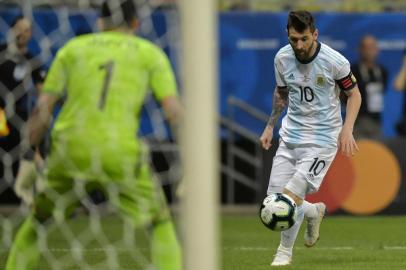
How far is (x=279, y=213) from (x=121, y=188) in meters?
2.37

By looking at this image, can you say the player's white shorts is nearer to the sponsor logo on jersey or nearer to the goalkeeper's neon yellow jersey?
the sponsor logo on jersey

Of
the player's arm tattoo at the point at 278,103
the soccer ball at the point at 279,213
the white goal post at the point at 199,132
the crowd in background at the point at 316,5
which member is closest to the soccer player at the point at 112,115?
the white goal post at the point at 199,132

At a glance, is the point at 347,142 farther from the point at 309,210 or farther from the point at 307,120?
the point at 309,210

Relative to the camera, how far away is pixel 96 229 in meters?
13.4

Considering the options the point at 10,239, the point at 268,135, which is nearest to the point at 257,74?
the point at 10,239

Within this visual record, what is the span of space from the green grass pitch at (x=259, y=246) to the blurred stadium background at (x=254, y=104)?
5 cm

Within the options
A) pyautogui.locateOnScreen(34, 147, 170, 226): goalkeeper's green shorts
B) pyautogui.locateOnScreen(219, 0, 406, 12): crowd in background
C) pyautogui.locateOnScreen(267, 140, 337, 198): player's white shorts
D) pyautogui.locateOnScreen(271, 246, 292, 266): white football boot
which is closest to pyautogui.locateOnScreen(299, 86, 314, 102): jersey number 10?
pyautogui.locateOnScreen(267, 140, 337, 198): player's white shorts

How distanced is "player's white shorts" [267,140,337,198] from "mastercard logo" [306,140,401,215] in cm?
511

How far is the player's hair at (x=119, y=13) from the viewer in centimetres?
665

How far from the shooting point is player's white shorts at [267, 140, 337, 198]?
9258 millimetres

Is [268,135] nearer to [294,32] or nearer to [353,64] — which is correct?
[294,32]

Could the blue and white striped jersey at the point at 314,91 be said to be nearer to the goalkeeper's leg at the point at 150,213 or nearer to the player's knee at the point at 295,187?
the player's knee at the point at 295,187

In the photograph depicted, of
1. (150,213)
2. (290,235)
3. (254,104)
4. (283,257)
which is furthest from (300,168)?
(254,104)

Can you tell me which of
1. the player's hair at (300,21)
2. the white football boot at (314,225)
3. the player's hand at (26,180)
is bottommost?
the player's hand at (26,180)
